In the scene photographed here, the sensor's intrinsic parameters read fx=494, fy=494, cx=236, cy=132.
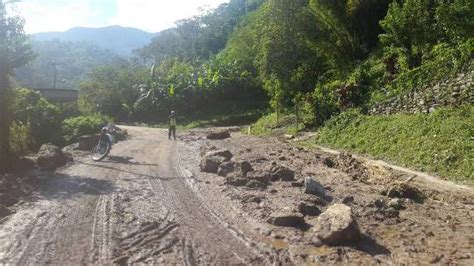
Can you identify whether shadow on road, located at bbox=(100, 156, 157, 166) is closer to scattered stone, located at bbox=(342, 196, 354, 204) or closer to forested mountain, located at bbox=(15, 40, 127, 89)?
scattered stone, located at bbox=(342, 196, 354, 204)

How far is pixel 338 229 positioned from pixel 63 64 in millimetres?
128826

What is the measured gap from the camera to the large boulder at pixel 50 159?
551 inches

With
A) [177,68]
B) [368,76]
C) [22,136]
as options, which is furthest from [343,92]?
[177,68]

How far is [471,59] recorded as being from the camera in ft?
53.0

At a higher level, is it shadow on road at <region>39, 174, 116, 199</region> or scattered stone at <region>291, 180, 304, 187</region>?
scattered stone at <region>291, 180, 304, 187</region>

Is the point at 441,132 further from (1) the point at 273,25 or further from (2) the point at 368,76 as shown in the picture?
(1) the point at 273,25

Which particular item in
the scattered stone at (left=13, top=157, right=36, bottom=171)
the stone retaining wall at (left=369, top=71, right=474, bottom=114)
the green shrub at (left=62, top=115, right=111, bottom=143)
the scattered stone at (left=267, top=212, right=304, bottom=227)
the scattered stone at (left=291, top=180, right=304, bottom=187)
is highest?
the stone retaining wall at (left=369, top=71, right=474, bottom=114)

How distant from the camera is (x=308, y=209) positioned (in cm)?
896

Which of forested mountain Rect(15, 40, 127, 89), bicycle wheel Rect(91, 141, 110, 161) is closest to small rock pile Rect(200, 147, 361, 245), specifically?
bicycle wheel Rect(91, 141, 110, 161)

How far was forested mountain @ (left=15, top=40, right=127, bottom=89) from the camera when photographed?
87750 millimetres

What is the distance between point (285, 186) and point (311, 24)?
731 inches

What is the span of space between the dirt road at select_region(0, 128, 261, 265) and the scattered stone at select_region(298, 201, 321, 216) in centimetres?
152

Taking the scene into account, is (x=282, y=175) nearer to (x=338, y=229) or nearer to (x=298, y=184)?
(x=298, y=184)

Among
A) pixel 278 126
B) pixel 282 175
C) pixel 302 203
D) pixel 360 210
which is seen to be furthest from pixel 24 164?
pixel 278 126
